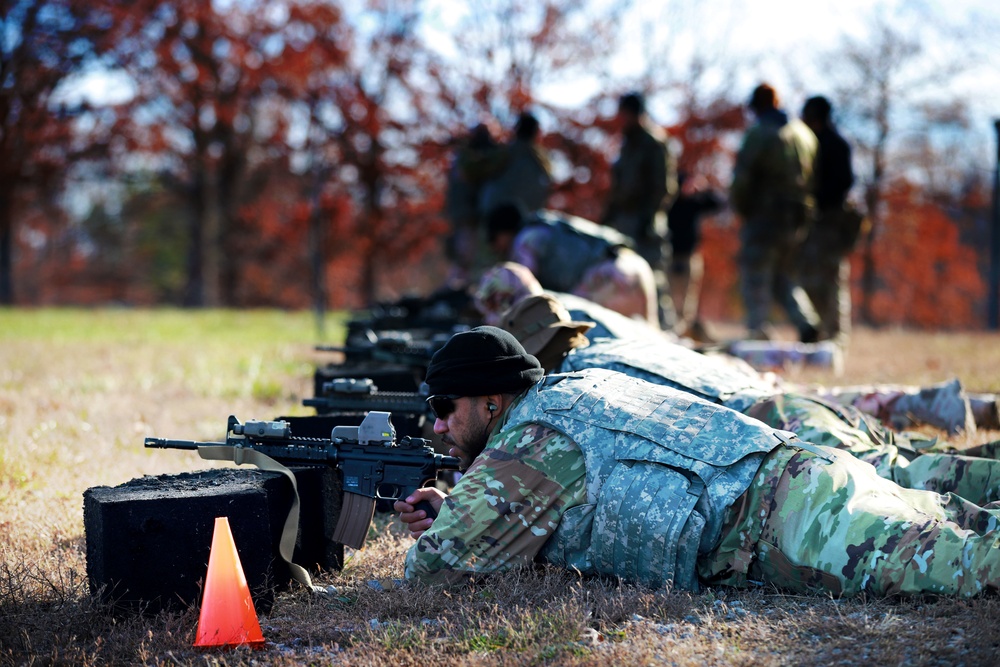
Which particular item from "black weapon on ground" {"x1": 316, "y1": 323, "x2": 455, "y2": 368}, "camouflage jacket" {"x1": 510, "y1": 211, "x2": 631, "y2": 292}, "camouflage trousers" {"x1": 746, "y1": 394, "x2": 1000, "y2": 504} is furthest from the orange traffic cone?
"camouflage jacket" {"x1": 510, "y1": 211, "x2": 631, "y2": 292}

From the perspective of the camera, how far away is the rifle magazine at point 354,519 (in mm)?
3852

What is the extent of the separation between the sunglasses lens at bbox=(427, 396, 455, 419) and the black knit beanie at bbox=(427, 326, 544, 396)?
64 mm

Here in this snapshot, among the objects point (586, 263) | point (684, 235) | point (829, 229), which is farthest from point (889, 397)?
point (684, 235)

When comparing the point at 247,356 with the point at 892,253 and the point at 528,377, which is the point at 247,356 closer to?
the point at 528,377

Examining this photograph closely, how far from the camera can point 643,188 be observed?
11.8 metres

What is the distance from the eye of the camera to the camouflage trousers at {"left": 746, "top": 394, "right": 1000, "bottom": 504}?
412 cm

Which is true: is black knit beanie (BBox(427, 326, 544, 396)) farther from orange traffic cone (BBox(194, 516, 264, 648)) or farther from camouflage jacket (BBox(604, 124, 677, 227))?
camouflage jacket (BBox(604, 124, 677, 227))

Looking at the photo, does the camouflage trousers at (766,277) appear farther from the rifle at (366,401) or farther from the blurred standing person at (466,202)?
the rifle at (366,401)

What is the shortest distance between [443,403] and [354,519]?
58 centimetres

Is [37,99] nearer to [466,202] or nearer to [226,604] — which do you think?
[466,202]

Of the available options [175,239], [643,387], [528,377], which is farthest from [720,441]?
[175,239]

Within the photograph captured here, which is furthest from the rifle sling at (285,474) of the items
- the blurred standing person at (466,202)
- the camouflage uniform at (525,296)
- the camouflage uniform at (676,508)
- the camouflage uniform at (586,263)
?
the blurred standing person at (466,202)

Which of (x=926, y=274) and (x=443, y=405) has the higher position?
(x=926, y=274)

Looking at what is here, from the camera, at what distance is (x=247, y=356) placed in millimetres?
11203
